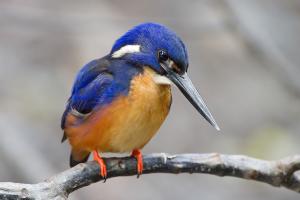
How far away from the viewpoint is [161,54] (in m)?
3.75

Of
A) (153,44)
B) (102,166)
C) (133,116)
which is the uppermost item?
(153,44)

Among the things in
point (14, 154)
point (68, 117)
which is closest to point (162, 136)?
point (14, 154)

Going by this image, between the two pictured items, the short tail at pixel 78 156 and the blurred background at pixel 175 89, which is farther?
the blurred background at pixel 175 89

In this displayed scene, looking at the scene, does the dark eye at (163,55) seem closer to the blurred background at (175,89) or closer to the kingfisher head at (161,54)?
the kingfisher head at (161,54)

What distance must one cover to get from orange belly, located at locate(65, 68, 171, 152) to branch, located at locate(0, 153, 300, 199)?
0.12 metres

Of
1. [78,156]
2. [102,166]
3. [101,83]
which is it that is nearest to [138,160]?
[102,166]

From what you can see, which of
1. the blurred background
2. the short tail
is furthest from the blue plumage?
the blurred background

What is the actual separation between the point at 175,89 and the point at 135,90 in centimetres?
397

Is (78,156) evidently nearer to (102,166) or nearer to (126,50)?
(102,166)

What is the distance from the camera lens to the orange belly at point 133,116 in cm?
378

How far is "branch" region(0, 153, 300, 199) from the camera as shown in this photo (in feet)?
11.7

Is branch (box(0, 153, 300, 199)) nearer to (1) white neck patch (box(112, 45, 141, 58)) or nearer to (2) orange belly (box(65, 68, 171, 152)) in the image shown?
(2) orange belly (box(65, 68, 171, 152))

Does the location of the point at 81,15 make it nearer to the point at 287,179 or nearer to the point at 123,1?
the point at 123,1

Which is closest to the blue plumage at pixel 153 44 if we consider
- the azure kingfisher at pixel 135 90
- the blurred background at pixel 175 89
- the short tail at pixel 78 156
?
the azure kingfisher at pixel 135 90
